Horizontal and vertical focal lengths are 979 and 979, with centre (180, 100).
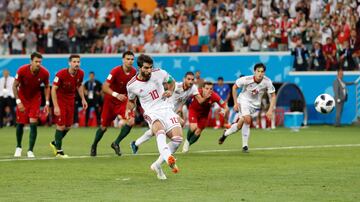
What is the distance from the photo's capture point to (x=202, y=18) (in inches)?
1511

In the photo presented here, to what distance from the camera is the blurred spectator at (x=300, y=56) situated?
36781 mm

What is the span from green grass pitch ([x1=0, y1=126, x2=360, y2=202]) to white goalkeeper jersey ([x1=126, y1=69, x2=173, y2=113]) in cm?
115

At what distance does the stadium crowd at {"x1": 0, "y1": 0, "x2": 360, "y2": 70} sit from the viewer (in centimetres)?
3650

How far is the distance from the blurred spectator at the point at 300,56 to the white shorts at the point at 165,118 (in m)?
21.2

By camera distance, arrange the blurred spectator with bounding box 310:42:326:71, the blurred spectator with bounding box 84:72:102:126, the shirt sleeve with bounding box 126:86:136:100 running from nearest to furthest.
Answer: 1. the shirt sleeve with bounding box 126:86:136:100
2. the blurred spectator with bounding box 310:42:326:71
3. the blurred spectator with bounding box 84:72:102:126

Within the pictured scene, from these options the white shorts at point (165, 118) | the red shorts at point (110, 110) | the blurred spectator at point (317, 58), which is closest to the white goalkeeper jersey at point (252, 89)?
the red shorts at point (110, 110)

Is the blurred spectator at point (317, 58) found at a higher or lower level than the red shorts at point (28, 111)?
lower

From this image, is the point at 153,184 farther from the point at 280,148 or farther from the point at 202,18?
the point at 202,18

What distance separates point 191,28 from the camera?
127ft

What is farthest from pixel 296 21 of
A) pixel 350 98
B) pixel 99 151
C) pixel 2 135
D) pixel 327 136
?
pixel 99 151

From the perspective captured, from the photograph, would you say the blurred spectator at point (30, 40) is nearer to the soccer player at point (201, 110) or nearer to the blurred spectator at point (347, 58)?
the blurred spectator at point (347, 58)

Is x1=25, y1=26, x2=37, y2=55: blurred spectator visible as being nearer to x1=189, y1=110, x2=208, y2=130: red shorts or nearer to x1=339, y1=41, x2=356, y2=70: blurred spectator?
x1=339, y1=41, x2=356, y2=70: blurred spectator

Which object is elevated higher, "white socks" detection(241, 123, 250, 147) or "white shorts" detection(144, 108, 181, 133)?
"white shorts" detection(144, 108, 181, 133)

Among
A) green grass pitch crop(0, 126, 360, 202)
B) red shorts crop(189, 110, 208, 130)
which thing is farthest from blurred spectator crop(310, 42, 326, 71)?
red shorts crop(189, 110, 208, 130)
